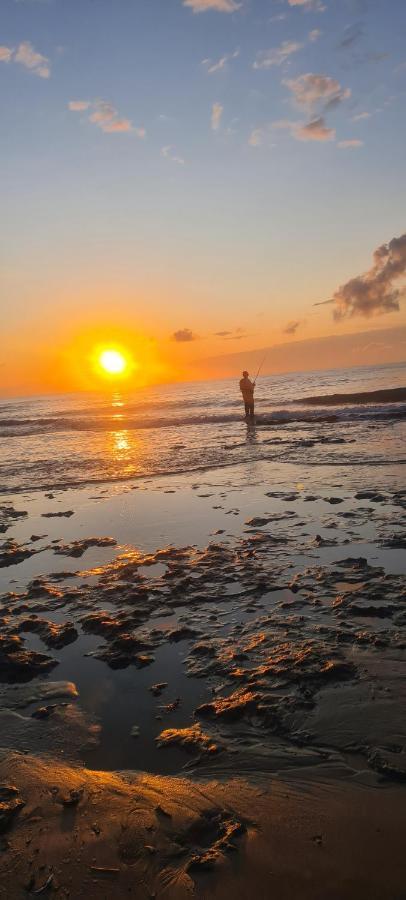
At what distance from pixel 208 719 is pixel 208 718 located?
12mm

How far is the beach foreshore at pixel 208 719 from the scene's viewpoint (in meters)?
2.67

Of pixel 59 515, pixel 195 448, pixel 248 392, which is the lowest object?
pixel 59 515

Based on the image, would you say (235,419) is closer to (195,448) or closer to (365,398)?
(365,398)

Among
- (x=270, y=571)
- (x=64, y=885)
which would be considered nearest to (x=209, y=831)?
(x=64, y=885)

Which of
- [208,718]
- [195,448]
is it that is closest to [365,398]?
[195,448]

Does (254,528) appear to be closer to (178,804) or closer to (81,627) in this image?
(81,627)

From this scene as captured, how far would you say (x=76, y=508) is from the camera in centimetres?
1141

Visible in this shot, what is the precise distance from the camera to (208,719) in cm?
383

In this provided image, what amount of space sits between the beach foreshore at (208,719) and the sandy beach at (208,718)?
12mm

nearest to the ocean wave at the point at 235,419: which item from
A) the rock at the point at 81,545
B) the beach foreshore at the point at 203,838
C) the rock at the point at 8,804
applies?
the rock at the point at 81,545

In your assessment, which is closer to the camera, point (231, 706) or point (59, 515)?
point (231, 706)

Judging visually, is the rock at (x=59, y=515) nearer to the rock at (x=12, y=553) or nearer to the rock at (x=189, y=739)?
the rock at (x=12, y=553)

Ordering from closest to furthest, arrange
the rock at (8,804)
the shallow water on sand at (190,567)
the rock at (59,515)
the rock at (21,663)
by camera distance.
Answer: the rock at (8,804)
the shallow water on sand at (190,567)
the rock at (21,663)
the rock at (59,515)

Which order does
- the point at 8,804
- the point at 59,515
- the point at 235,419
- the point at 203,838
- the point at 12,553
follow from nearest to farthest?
1. the point at 203,838
2. the point at 8,804
3. the point at 12,553
4. the point at 59,515
5. the point at 235,419
